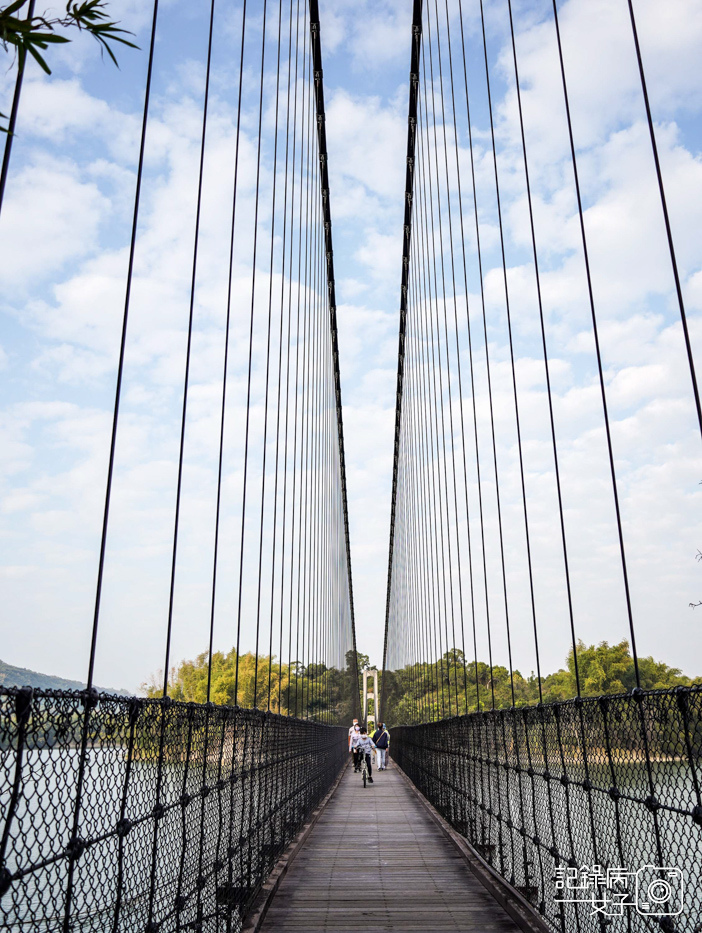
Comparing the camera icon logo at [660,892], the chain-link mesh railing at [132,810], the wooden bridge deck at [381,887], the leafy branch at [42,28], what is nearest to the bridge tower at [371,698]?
the wooden bridge deck at [381,887]

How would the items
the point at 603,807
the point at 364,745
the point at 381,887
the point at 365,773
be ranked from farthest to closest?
the point at 364,745, the point at 365,773, the point at 381,887, the point at 603,807

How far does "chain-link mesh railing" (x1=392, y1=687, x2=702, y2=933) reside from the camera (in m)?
1.85

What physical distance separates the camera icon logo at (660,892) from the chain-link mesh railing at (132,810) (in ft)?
4.12

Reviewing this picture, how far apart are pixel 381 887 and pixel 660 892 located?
2.32 metres

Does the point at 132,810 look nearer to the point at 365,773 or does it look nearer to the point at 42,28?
the point at 42,28

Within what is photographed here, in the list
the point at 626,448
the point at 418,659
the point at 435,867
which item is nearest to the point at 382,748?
the point at 418,659

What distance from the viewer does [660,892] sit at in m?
1.91

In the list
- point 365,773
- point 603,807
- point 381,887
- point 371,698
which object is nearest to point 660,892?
point 603,807

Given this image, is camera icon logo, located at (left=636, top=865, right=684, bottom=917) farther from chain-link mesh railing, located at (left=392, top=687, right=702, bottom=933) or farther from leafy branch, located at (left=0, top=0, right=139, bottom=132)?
leafy branch, located at (left=0, top=0, right=139, bottom=132)

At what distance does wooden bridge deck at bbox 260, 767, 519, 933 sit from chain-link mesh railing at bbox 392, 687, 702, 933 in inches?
11.6

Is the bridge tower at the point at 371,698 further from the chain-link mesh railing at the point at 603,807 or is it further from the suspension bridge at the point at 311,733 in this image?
the chain-link mesh railing at the point at 603,807

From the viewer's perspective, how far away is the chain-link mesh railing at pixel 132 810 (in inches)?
50.1

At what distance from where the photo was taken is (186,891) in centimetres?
226

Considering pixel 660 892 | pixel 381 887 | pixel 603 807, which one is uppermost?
pixel 603 807
